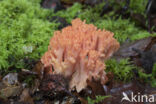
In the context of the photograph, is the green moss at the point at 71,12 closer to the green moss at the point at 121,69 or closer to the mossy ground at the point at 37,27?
the mossy ground at the point at 37,27

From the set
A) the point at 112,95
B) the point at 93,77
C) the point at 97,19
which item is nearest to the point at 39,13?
the point at 97,19

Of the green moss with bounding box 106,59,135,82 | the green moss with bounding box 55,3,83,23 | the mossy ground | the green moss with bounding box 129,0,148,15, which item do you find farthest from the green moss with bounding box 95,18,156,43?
the green moss with bounding box 106,59,135,82

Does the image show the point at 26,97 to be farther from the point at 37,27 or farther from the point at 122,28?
the point at 122,28
